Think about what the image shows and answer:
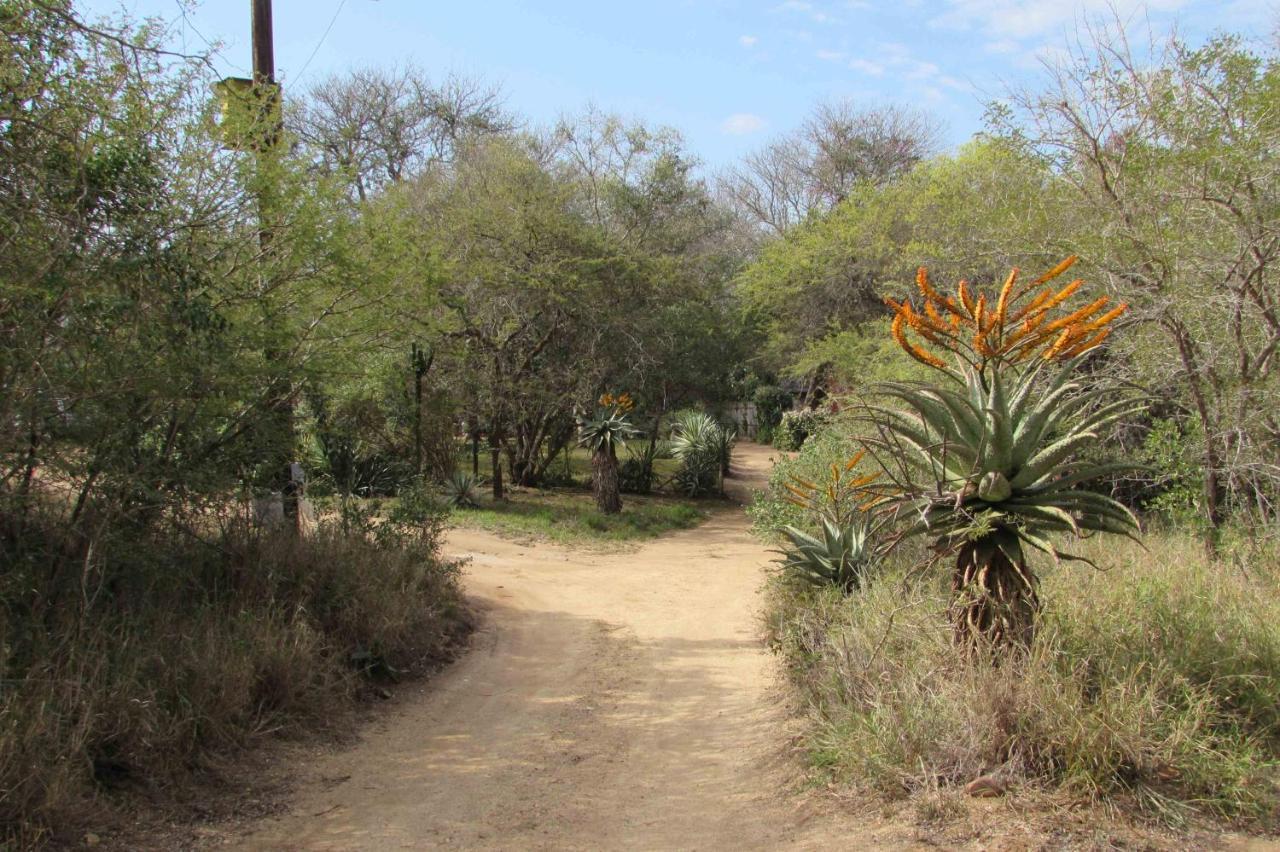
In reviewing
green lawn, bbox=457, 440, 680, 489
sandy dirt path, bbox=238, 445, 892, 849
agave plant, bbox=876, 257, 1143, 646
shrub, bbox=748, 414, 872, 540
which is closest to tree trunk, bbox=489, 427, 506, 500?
green lawn, bbox=457, 440, 680, 489

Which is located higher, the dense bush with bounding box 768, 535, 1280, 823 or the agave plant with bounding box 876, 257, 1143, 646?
the agave plant with bounding box 876, 257, 1143, 646

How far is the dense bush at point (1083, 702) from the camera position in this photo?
14.5ft

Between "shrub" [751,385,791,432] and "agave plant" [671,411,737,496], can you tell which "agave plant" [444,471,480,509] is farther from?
"shrub" [751,385,791,432]

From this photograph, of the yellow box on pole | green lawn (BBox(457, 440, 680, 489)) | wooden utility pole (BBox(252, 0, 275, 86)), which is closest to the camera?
the yellow box on pole

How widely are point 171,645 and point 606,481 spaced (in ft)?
45.7

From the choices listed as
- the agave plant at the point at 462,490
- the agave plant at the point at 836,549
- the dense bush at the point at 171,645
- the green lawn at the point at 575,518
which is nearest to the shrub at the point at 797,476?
the agave plant at the point at 836,549

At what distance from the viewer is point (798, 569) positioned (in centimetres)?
882

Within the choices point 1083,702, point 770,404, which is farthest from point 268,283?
point 770,404

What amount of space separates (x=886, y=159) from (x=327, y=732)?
3663cm

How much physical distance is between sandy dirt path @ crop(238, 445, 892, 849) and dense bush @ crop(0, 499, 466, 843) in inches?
22.7

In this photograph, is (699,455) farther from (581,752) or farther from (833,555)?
(581,752)

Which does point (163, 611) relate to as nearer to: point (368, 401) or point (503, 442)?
point (368, 401)

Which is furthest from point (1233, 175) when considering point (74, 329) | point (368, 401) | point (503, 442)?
point (503, 442)

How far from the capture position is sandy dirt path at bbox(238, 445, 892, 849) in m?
4.98
